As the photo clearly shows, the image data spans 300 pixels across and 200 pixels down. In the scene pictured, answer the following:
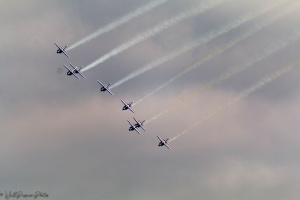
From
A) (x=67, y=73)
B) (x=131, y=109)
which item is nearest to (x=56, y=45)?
(x=67, y=73)

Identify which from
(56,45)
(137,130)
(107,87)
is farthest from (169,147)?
(56,45)

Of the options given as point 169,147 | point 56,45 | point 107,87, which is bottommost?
point 169,147

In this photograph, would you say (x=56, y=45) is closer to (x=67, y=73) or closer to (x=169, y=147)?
(x=67, y=73)

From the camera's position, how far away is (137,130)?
14788 centimetres

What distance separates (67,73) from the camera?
151875mm

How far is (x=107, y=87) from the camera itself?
484 feet

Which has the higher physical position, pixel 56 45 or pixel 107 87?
pixel 56 45

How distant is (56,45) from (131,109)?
20608mm

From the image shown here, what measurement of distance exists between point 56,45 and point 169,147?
2971 centimetres

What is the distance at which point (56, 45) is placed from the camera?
152 metres

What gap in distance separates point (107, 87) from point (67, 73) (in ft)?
31.6

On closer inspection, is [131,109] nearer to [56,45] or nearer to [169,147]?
[169,147]

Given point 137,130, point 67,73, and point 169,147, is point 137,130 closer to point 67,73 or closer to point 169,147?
point 169,147

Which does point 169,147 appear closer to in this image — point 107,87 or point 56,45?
point 107,87
